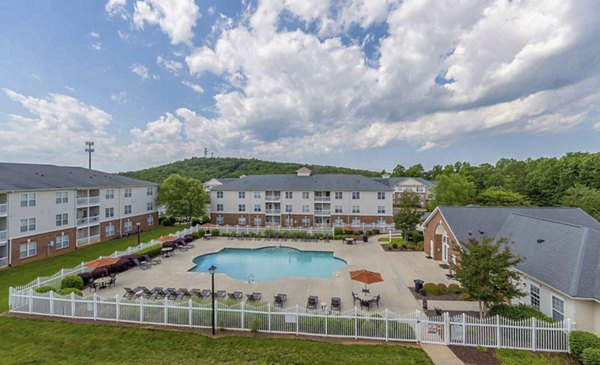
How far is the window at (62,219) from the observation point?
1104 inches

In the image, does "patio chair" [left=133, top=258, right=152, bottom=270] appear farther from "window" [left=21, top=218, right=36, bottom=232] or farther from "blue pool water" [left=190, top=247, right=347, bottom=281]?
"window" [left=21, top=218, right=36, bottom=232]

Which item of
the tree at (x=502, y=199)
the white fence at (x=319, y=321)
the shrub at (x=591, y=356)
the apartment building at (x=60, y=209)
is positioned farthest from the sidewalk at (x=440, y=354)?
the tree at (x=502, y=199)

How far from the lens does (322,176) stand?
49.8 meters

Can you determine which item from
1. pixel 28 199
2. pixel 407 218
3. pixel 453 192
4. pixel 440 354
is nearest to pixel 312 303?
pixel 440 354

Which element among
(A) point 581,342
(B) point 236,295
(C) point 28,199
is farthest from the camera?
(C) point 28,199

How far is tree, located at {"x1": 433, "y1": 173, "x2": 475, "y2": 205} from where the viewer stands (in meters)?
42.3

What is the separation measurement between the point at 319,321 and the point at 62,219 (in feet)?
99.4

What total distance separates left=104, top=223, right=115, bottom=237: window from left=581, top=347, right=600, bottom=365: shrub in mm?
42020

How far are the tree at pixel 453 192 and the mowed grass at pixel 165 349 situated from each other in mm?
36631

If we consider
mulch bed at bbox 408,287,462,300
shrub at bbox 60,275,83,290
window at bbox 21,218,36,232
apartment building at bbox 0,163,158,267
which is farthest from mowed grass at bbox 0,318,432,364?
window at bbox 21,218,36,232

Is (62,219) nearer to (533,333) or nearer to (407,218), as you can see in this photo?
(407,218)

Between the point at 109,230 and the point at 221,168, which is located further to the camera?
the point at 221,168

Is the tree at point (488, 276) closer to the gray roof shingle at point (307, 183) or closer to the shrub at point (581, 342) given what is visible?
the shrub at point (581, 342)

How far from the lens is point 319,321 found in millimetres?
12188
